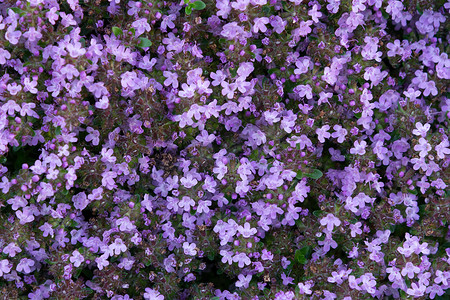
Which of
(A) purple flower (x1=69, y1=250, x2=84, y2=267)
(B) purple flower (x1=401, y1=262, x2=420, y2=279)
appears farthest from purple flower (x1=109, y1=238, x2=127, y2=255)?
(B) purple flower (x1=401, y1=262, x2=420, y2=279)

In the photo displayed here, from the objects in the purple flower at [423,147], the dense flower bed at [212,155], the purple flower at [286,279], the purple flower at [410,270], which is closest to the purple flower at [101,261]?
the dense flower bed at [212,155]

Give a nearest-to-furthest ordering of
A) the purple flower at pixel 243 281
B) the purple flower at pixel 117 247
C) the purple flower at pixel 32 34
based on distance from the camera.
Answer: the purple flower at pixel 32 34
the purple flower at pixel 117 247
the purple flower at pixel 243 281

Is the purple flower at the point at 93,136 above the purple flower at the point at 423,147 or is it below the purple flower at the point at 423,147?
below

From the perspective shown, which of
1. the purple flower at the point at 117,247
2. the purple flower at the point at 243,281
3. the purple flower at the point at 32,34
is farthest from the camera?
the purple flower at the point at 243,281

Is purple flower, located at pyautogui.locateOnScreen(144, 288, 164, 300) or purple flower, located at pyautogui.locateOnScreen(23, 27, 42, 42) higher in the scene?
purple flower, located at pyautogui.locateOnScreen(23, 27, 42, 42)

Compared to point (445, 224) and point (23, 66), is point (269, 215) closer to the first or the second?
point (445, 224)

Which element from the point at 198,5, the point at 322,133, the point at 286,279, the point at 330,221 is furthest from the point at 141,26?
the point at 286,279

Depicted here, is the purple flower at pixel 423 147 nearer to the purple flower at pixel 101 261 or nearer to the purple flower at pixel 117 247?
the purple flower at pixel 117 247

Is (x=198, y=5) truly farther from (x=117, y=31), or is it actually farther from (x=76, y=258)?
(x=76, y=258)

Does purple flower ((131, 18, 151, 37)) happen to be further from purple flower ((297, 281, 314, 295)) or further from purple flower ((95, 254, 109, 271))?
purple flower ((297, 281, 314, 295))
